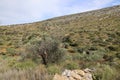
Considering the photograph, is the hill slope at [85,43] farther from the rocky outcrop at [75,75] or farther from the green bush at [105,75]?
the rocky outcrop at [75,75]

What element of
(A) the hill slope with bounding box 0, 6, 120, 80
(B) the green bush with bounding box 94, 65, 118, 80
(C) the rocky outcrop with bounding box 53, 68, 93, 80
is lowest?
(A) the hill slope with bounding box 0, 6, 120, 80

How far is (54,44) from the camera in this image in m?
12.6

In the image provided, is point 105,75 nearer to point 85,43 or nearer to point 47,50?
point 47,50

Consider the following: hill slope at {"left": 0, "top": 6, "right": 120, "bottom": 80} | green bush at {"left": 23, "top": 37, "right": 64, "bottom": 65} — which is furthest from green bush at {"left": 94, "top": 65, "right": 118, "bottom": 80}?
→ green bush at {"left": 23, "top": 37, "right": 64, "bottom": 65}

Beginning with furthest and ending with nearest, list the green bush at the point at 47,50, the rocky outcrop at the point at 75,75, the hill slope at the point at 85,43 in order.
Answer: the hill slope at the point at 85,43 < the green bush at the point at 47,50 < the rocky outcrop at the point at 75,75

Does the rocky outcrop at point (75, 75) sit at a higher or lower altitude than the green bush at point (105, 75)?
higher

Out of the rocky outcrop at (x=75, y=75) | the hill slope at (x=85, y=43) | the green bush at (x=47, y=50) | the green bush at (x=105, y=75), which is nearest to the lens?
the rocky outcrop at (x=75, y=75)

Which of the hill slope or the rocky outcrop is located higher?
the rocky outcrop

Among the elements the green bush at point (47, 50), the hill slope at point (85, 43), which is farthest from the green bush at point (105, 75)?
the green bush at point (47, 50)

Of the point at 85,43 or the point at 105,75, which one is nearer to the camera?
the point at 105,75

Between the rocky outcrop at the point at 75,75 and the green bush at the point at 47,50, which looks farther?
the green bush at the point at 47,50

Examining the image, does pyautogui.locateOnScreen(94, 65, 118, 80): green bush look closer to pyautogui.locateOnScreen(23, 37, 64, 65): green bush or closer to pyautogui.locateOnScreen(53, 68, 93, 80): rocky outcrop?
pyautogui.locateOnScreen(53, 68, 93, 80): rocky outcrop

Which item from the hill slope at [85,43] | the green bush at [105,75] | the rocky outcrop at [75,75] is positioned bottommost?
the hill slope at [85,43]

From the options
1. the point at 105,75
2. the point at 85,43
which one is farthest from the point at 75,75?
the point at 85,43
